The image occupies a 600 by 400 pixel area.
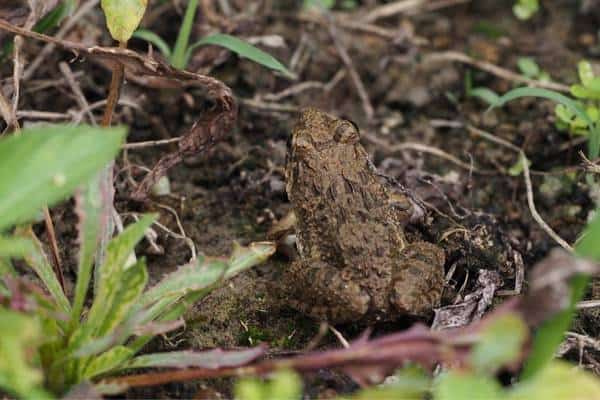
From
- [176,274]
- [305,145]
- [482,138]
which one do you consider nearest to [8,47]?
[305,145]

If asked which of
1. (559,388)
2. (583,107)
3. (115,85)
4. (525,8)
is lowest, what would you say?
(559,388)

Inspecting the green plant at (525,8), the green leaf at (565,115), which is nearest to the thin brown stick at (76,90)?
the green leaf at (565,115)

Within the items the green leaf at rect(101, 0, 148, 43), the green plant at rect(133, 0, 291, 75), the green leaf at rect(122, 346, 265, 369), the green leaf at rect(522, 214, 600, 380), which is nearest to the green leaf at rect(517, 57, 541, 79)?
the green plant at rect(133, 0, 291, 75)

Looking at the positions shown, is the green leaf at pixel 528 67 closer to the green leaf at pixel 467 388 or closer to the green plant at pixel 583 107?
the green plant at pixel 583 107

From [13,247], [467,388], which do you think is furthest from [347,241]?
[13,247]

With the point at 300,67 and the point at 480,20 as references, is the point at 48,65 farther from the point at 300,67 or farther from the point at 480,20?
the point at 480,20

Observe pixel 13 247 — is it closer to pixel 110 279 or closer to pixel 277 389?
pixel 110 279
